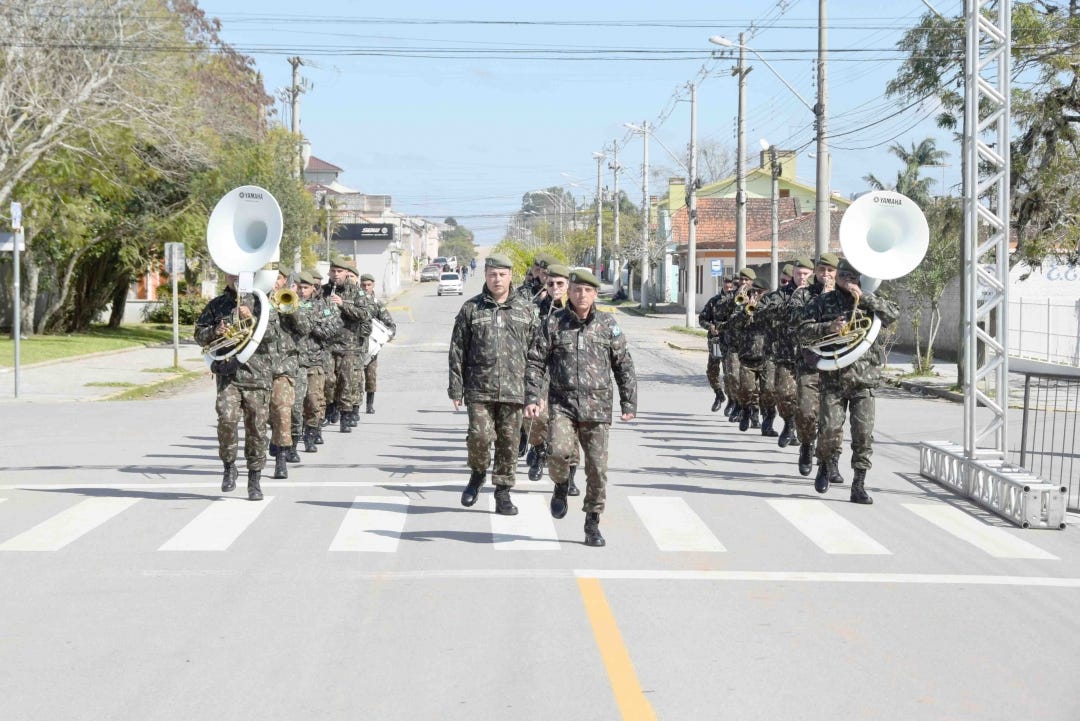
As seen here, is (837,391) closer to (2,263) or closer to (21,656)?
(21,656)

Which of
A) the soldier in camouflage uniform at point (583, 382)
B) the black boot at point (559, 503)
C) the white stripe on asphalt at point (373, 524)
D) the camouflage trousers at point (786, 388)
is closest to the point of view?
the soldier in camouflage uniform at point (583, 382)

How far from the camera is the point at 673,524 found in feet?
34.6

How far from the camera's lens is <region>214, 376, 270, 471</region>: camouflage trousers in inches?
449

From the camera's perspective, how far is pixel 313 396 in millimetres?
15086

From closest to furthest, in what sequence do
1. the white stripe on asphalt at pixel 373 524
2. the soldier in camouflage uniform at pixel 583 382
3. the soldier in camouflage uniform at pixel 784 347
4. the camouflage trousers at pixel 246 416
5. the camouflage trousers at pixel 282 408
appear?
the soldier in camouflage uniform at pixel 583 382 → the white stripe on asphalt at pixel 373 524 → the camouflage trousers at pixel 246 416 → the camouflage trousers at pixel 282 408 → the soldier in camouflage uniform at pixel 784 347

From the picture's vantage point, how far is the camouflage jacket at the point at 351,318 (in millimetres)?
16188

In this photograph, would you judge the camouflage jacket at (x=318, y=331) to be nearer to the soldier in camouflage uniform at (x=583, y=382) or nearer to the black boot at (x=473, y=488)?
the black boot at (x=473, y=488)

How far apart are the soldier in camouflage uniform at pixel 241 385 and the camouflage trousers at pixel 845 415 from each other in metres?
4.66

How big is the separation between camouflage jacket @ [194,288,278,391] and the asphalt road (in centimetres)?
101

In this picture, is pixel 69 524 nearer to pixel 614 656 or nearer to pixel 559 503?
pixel 559 503

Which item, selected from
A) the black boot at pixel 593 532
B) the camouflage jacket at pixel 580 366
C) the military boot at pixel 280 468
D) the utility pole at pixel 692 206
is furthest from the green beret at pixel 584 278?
the utility pole at pixel 692 206

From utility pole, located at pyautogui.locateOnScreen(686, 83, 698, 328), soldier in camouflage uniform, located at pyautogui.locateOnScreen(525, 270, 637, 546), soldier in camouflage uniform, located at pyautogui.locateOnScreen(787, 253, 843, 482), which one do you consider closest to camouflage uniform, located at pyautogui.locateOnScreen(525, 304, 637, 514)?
soldier in camouflage uniform, located at pyautogui.locateOnScreen(525, 270, 637, 546)

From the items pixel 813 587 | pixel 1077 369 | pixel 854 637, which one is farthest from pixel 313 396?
pixel 1077 369

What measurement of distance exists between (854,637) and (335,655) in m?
2.58
